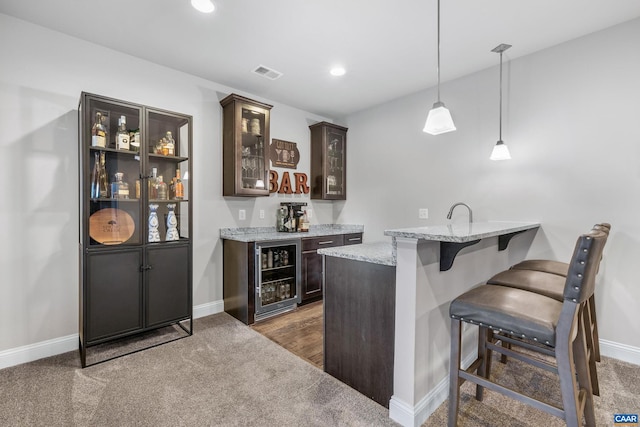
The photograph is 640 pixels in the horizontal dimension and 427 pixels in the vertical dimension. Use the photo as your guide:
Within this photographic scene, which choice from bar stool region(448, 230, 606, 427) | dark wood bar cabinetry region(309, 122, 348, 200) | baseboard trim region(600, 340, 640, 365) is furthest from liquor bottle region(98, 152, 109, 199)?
baseboard trim region(600, 340, 640, 365)

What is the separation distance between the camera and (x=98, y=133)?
7.36 feet

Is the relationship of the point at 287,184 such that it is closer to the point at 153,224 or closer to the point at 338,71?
the point at 338,71

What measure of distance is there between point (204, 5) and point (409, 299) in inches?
89.5

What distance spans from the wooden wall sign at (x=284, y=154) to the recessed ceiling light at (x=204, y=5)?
1757mm

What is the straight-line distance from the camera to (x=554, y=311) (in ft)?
4.24

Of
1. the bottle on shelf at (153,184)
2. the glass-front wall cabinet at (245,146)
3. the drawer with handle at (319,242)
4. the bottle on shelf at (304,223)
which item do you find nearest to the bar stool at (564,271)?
the drawer with handle at (319,242)

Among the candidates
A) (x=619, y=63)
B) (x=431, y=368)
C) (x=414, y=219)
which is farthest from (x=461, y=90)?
(x=431, y=368)

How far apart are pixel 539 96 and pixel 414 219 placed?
1665 mm

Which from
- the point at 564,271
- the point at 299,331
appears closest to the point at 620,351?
the point at 564,271

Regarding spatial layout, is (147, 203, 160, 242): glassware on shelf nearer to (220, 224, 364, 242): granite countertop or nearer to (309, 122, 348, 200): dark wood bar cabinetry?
(220, 224, 364, 242): granite countertop

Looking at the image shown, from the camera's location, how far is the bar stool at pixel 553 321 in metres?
1.15

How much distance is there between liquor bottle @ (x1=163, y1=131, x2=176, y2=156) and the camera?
2598 mm

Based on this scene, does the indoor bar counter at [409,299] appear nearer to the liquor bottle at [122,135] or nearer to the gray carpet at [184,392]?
the gray carpet at [184,392]

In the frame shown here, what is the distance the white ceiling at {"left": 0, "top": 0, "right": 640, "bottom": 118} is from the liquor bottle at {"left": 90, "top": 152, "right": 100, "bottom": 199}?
1.02 metres
